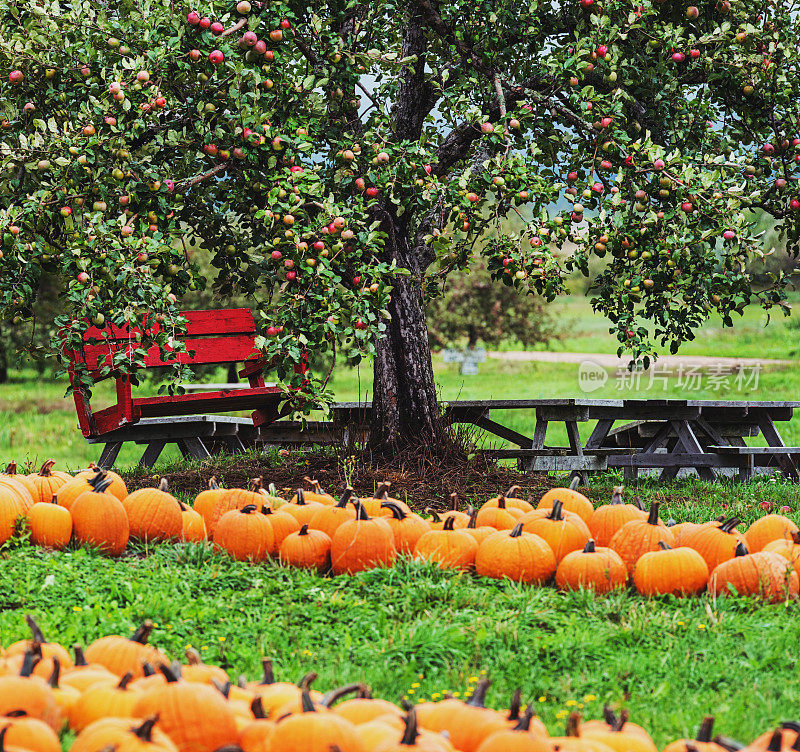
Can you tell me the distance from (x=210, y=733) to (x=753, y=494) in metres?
6.93

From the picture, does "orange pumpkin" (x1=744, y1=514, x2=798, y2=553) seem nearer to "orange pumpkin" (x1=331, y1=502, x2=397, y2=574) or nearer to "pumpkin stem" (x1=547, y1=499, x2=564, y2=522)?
"pumpkin stem" (x1=547, y1=499, x2=564, y2=522)

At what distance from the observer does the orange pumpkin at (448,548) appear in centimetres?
423

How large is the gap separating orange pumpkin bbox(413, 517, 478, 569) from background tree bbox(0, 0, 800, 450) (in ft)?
6.28

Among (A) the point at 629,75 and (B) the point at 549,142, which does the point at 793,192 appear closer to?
(A) the point at 629,75

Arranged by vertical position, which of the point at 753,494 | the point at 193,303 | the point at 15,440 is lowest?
the point at 15,440

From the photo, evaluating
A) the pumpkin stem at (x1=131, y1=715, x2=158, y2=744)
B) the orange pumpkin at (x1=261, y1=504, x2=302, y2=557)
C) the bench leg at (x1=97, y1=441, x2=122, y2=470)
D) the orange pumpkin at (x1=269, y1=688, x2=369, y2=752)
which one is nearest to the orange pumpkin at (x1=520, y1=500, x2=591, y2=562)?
the orange pumpkin at (x1=261, y1=504, x2=302, y2=557)

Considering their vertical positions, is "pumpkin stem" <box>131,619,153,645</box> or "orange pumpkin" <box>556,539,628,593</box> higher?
"pumpkin stem" <box>131,619,153,645</box>

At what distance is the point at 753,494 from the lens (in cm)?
780

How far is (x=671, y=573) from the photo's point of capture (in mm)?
3975

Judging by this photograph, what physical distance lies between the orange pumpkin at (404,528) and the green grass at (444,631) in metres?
0.38

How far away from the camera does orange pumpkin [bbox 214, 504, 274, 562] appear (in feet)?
14.6

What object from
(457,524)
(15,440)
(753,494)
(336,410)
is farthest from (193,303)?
(457,524)

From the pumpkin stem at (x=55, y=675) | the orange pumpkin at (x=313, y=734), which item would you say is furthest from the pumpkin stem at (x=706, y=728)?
the pumpkin stem at (x=55, y=675)

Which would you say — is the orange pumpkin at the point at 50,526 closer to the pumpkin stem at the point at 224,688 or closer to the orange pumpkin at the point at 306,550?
the orange pumpkin at the point at 306,550
